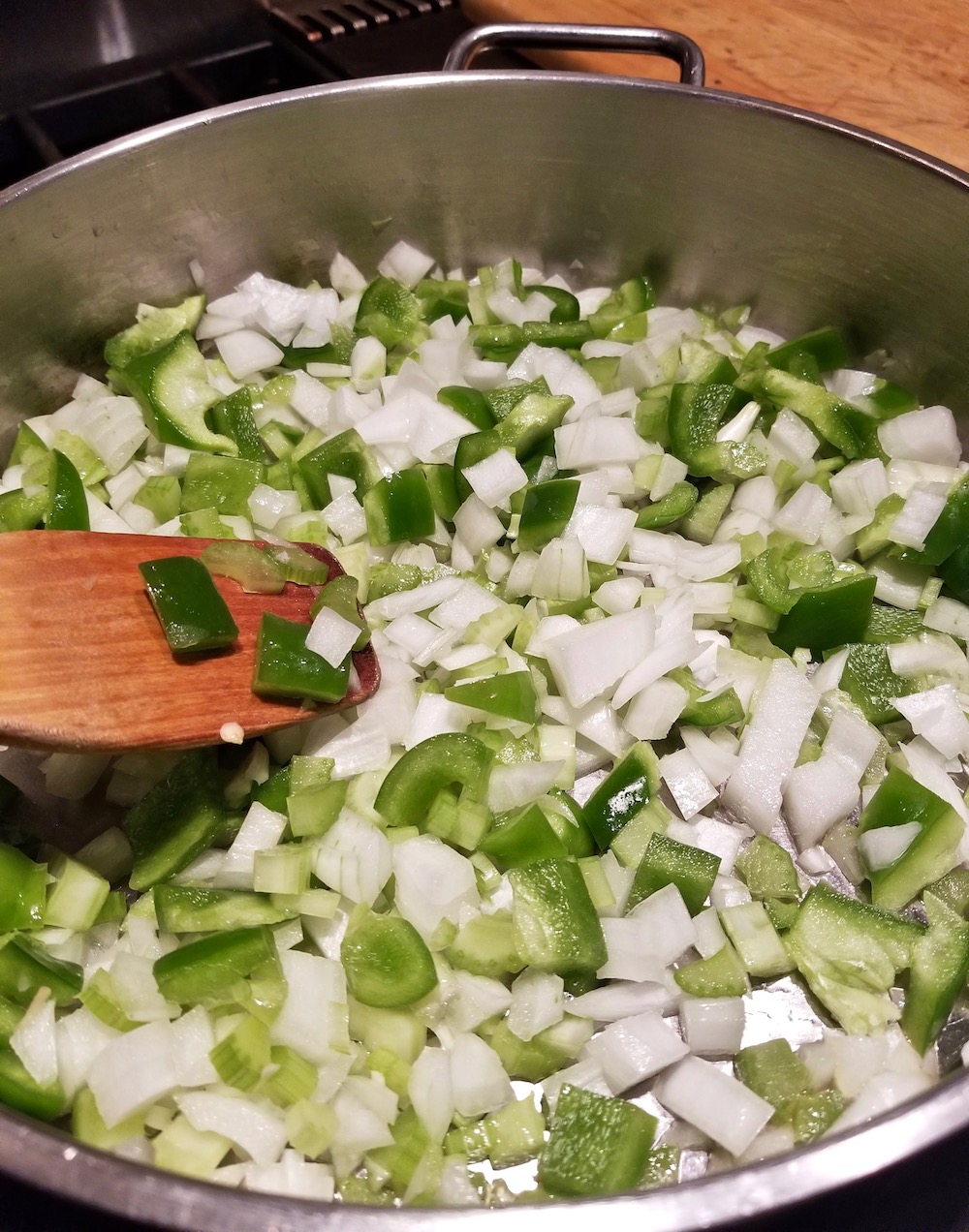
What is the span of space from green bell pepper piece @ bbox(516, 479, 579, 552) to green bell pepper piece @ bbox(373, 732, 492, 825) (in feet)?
1.36

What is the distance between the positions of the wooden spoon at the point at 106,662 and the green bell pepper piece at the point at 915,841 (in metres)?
0.80

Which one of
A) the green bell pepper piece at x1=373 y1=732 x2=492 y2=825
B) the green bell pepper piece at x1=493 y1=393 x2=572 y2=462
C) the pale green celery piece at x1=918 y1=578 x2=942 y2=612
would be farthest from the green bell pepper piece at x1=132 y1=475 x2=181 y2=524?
the pale green celery piece at x1=918 y1=578 x2=942 y2=612

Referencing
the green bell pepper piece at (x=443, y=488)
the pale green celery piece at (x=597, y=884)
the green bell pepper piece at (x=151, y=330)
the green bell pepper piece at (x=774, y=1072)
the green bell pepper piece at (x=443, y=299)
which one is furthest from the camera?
the green bell pepper piece at (x=443, y=299)

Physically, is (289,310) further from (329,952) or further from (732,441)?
(329,952)

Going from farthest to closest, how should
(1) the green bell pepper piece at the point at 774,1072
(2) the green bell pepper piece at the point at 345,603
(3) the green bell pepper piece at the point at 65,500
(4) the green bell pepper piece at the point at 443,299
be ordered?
(4) the green bell pepper piece at the point at 443,299
(3) the green bell pepper piece at the point at 65,500
(2) the green bell pepper piece at the point at 345,603
(1) the green bell pepper piece at the point at 774,1072

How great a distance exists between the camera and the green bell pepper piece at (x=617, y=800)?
1336 mm

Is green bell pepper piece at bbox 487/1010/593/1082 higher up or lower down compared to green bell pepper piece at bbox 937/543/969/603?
lower down

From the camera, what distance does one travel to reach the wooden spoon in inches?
46.3

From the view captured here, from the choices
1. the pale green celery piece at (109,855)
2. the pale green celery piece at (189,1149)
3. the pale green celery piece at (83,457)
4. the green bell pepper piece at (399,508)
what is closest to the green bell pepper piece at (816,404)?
the green bell pepper piece at (399,508)

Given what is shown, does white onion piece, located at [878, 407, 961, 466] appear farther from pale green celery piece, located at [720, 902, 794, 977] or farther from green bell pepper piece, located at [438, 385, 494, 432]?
pale green celery piece, located at [720, 902, 794, 977]

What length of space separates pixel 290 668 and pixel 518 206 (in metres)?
1.17

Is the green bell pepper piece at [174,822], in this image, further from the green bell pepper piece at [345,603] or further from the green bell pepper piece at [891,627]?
the green bell pepper piece at [891,627]

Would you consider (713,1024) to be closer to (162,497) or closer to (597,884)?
(597,884)

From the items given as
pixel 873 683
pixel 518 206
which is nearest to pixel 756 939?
pixel 873 683
